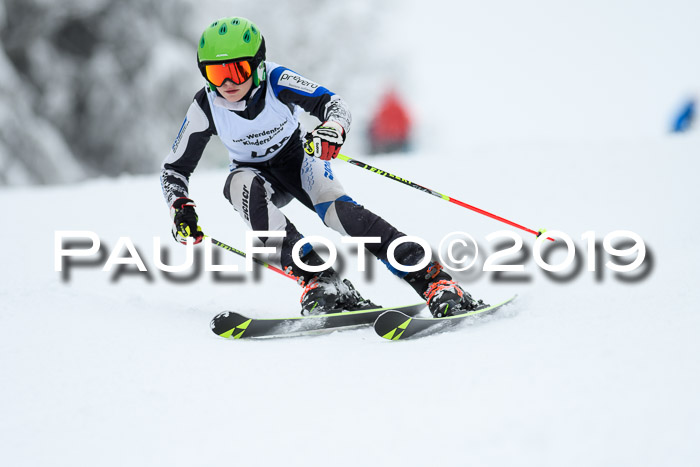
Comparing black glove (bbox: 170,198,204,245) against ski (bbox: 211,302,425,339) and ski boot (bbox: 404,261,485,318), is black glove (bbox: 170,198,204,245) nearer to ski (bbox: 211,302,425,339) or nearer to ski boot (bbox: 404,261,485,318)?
ski (bbox: 211,302,425,339)

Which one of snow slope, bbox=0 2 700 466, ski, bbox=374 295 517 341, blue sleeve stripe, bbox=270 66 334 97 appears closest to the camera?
snow slope, bbox=0 2 700 466

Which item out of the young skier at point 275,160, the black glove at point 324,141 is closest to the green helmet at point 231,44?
the young skier at point 275,160

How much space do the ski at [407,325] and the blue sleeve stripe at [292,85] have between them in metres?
1.22

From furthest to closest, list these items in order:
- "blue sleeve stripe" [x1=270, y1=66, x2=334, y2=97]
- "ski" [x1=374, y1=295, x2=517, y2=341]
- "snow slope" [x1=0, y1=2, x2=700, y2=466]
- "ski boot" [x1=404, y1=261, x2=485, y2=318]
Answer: "blue sleeve stripe" [x1=270, y1=66, x2=334, y2=97] < "ski boot" [x1=404, y1=261, x2=485, y2=318] < "ski" [x1=374, y1=295, x2=517, y2=341] < "snow slope" [x1=0, y1=2, x2=700, y2=466]

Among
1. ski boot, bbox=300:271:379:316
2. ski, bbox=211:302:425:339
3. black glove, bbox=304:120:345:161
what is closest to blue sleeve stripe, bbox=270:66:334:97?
black glove, bbox=304:120:345:161

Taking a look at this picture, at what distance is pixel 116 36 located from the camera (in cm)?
1114

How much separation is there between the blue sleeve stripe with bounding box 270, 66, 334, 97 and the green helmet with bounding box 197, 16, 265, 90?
0.39 feet

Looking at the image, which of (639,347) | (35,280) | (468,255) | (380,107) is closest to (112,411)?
(639,347)

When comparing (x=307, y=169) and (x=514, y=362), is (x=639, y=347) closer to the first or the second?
(x=514, y=362)

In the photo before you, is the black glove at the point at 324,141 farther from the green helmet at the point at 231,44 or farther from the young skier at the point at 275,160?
the green helmet at the point at 231,44

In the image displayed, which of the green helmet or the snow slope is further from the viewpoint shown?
the green helmet

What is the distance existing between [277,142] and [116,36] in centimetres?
914

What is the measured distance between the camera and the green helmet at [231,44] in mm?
3014

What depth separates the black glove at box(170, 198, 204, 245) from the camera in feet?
10.7
